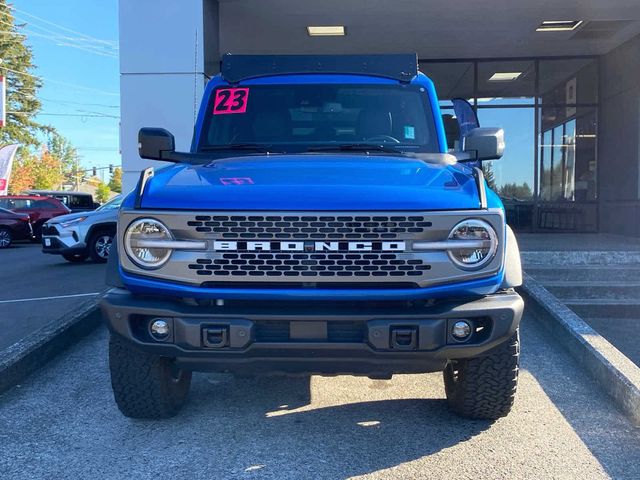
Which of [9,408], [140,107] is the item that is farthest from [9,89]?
[9,408]

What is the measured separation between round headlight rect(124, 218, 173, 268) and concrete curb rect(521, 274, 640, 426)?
283 centimetres

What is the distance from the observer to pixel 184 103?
9.01m

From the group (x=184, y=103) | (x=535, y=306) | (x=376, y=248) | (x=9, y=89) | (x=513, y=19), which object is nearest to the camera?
(x=376, y=248)

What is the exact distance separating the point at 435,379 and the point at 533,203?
35.5 ft

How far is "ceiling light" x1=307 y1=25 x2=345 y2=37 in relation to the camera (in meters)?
11.1

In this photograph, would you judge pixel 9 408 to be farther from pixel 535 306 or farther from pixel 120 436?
pixel 535 306

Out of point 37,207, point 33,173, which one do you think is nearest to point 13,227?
point 37,207

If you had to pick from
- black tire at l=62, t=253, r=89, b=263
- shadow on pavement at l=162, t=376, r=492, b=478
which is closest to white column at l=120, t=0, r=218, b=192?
black tire at l=62, t=253, r=89, b=263

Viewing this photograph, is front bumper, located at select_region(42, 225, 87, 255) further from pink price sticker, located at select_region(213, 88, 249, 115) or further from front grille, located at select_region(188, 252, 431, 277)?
front grille, located at select_region(188, 252, 431, 277)

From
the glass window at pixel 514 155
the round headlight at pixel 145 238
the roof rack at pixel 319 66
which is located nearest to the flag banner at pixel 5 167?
the glass window at pixel 514 155

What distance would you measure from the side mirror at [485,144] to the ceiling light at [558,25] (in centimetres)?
807

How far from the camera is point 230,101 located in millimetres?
4336

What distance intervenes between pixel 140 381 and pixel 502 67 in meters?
12.5

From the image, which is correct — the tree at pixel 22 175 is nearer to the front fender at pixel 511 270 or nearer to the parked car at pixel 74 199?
the parked car at pixel 74 199
